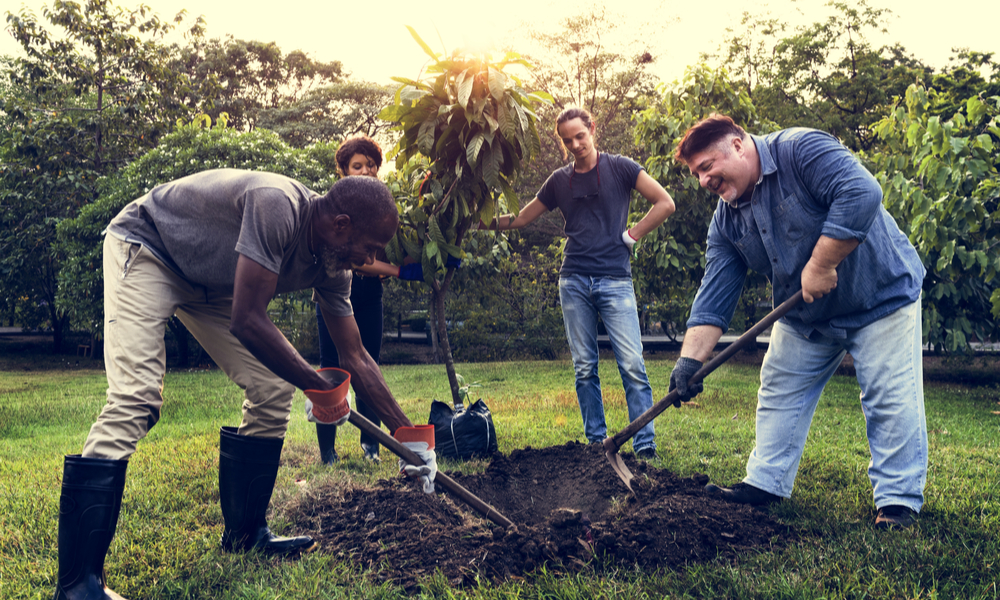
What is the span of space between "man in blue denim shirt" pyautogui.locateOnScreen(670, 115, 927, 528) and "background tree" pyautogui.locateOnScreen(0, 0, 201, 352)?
467 inches

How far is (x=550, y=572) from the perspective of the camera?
2.60 m

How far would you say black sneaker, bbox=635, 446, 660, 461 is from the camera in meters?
4.28

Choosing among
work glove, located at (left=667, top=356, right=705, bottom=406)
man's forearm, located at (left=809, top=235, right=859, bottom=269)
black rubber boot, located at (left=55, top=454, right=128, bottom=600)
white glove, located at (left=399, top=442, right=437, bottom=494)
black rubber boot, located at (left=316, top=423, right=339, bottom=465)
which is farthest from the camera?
black rubber boot, located at (left=316, top=423, right=339, bottom=465)

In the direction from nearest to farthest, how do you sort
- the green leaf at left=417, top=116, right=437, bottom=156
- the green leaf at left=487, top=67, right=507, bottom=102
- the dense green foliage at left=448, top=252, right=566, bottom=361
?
1. the green leaf at left=487, top=67, right=507, bottom=102
2. the green leaf at left=417, top=116, right=437, bottom=156
3. the dense green foliage at left=448, top=252, right=566, bottom=361

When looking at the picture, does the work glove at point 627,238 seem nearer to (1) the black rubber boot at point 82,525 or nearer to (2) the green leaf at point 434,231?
(2) the green leaf at point 434,231

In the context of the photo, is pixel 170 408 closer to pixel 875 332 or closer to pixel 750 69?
pixel 875 332

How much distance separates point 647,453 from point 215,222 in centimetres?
298

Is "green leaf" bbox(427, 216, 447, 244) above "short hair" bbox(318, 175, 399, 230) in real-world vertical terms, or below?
below


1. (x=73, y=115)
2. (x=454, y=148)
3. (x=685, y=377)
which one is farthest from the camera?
(x=73, y=115)

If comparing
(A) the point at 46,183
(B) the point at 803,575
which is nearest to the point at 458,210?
(B) the point at 803,575

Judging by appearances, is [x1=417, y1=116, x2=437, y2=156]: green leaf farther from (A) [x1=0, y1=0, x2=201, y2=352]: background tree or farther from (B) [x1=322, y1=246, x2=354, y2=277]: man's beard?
(A) [x1=0, y1=0, x2=201, y2=352]: background tree

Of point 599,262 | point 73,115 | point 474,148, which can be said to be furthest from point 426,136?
point 73,115

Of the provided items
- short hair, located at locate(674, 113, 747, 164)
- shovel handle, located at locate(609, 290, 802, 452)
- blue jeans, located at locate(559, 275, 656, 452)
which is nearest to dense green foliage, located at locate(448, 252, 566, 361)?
blue jeans, located at locate(559, 275, 656, 452)

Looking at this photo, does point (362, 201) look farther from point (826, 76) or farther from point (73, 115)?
point (826, 76)
